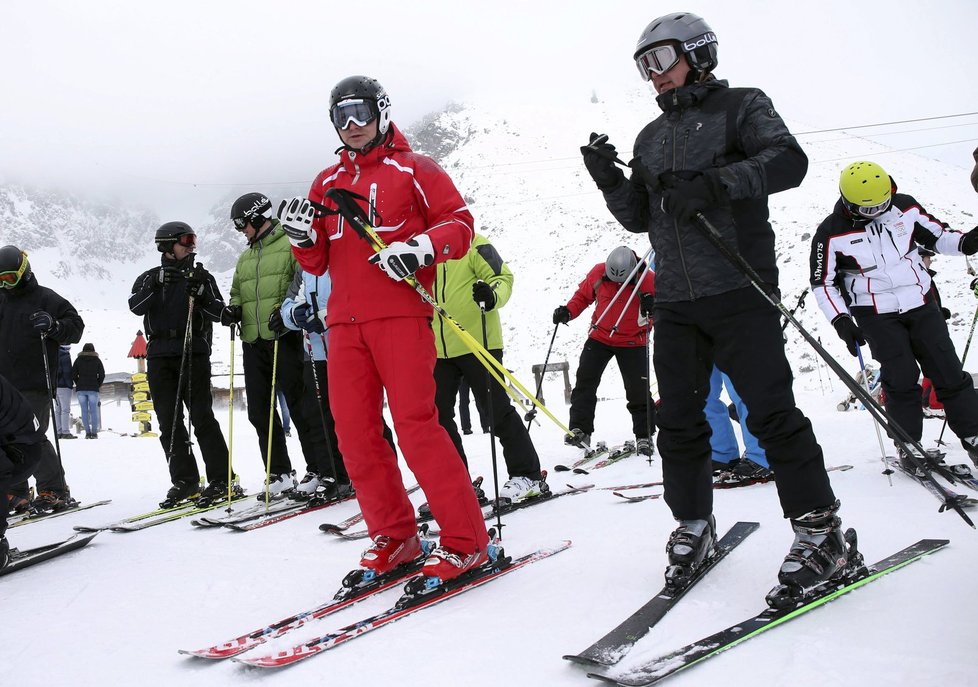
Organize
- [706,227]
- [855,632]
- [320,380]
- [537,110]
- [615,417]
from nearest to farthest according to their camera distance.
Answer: [855,632] → [706,227] → [320,380] → [615,417] → [537,110]

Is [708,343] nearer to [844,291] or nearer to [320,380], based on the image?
[844,291]

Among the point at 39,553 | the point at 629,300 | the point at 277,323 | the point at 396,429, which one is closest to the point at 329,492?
the point at 277,323

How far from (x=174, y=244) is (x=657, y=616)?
5.33m

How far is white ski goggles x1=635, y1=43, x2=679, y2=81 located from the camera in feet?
9.34

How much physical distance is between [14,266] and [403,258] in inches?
197

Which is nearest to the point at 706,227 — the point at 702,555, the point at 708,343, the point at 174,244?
the point at 708,343

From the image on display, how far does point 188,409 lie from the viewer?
6.14 meters

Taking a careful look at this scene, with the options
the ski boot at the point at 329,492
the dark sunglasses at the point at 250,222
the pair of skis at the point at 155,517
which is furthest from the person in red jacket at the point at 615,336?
the pair of skis at the point at 155,517

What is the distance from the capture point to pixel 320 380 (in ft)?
18.6

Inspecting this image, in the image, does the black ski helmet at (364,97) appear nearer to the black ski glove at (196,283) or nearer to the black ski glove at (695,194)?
the black ski glove at (695,194)

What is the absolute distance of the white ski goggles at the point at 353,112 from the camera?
10.6ft

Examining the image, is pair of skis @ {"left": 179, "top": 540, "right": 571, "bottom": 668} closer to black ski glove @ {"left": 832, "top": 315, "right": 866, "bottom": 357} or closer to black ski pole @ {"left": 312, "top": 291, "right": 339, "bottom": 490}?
black ski pole @ {"left": 312, "top": 291, "right": 339, "bottom": 490}

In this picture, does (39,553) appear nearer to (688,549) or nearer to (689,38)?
(688,549)

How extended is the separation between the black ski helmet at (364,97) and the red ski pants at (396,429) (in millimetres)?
900
